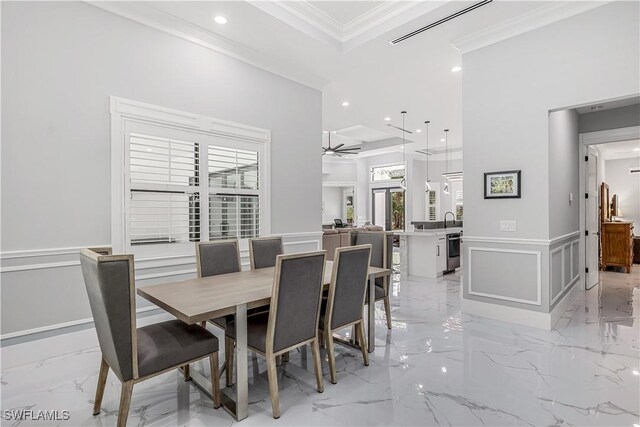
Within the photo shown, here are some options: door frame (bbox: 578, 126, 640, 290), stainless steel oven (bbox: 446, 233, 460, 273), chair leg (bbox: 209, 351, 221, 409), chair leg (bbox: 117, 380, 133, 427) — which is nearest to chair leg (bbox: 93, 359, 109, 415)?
chair leg (bbox: 117, 380, 133, 427)

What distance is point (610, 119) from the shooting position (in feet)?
15.0

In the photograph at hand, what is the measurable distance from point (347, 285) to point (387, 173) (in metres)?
9.18

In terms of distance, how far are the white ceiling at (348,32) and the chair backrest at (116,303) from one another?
274 centimetres

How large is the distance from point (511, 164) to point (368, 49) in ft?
7.10

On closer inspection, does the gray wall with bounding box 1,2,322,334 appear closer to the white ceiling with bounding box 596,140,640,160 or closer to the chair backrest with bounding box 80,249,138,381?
the chair backrest with bounding box 80,249,138,381

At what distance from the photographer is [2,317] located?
8.42 ft

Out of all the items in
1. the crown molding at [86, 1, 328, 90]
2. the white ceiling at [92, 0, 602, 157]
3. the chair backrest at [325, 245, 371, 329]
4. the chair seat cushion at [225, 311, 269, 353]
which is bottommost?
the chair seat cushion at [225, 311, 269, 353]

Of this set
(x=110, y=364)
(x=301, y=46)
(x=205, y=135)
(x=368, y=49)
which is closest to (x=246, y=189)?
(x=205, y=135)

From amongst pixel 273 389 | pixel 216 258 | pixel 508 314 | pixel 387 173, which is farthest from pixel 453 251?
pixel 273 389

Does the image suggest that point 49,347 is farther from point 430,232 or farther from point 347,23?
point 430,232

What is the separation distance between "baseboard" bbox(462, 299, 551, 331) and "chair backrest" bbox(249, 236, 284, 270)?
95.3 inches

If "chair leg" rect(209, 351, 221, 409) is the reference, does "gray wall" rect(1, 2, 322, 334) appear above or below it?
above

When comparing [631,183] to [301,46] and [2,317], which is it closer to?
[301,46]

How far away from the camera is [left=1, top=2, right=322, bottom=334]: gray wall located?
2.59 m
